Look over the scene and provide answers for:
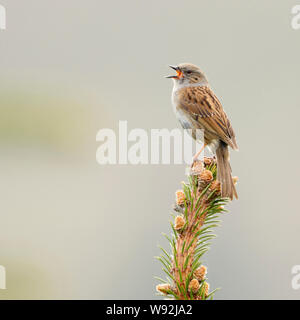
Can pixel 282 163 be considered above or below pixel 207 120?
above

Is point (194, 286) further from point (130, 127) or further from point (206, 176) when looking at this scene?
point (130, 127)

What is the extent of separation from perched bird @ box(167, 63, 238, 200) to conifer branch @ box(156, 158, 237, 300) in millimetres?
1011

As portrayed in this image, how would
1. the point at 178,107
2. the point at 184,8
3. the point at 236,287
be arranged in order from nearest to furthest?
the point at 178,107 → the point at 236,287 → the point at 184,8

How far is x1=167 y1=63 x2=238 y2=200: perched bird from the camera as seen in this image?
4.58 meters

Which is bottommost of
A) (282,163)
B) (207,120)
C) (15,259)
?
(15,259)

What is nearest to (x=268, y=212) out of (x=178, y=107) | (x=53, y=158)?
(x=178, y=107)

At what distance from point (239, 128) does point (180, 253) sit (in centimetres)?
2994

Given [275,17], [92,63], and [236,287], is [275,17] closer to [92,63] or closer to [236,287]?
[92,63]

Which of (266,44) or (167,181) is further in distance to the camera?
(266,44)

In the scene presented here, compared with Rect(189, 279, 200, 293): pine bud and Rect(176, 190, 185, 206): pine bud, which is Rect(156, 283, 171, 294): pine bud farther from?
Rect(176, 190, 185, 206): pine bud

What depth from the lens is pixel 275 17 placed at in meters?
Result: 58.1

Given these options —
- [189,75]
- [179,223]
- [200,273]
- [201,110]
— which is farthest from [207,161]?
[189,75]

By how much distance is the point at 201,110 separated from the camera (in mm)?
4953

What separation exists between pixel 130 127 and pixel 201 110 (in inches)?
746
